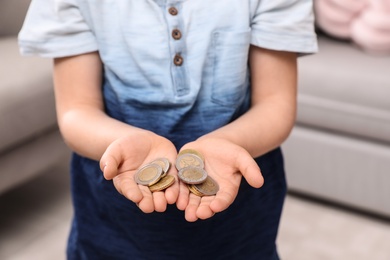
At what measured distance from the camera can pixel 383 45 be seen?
1813 millimetres

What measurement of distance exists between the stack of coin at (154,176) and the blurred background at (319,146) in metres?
0.92

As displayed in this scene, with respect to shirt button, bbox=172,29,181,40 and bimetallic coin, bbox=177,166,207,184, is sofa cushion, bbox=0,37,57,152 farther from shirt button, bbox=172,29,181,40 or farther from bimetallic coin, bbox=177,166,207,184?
bimetallic coin, bbox=177,166,207,184

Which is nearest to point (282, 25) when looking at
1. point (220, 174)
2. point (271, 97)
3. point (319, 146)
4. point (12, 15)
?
point (271, 97)

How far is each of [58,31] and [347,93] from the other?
3.46 feet

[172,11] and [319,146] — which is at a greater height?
[172,11]

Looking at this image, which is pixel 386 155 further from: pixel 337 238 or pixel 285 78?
pixel 285 78

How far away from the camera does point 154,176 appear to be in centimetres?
73

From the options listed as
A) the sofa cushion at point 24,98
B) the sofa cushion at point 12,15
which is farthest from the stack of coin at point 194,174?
the sofa cushion at point 12,15

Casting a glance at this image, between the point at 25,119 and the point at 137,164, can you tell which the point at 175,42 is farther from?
the point at 25,119

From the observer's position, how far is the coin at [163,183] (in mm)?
729

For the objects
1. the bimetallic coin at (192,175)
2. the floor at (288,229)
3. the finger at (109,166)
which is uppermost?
the finger at (109,166)

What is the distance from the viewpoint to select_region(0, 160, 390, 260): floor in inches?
67.7

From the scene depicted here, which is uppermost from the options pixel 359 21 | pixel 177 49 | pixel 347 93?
pixel 177 49

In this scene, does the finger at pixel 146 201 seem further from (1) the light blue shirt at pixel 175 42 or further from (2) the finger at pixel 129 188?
(1) the light blue shirt at pixel 175 42
